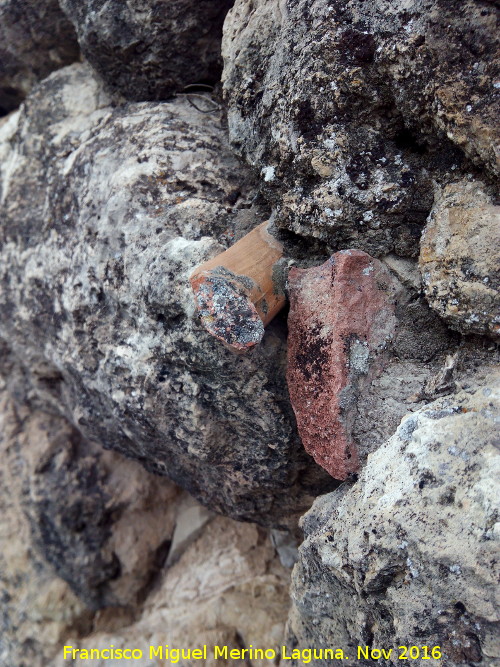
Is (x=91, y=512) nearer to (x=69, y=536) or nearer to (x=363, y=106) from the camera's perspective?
(x=69, y=536)

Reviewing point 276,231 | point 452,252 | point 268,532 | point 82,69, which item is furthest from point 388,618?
point 82,69

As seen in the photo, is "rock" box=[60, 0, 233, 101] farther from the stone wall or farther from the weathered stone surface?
the weathered stone surface

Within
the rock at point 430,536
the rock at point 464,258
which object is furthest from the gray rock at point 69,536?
the rock at point 464,258

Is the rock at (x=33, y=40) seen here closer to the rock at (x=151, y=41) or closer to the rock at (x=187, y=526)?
the rock at (x=151, y=41)

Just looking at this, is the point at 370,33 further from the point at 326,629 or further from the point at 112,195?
the point at 326,629

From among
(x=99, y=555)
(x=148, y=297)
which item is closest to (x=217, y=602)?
(x=99, y=555)

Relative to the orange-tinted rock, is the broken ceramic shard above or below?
above

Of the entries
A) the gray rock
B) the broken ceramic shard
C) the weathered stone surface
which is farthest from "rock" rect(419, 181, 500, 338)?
the gray rock
